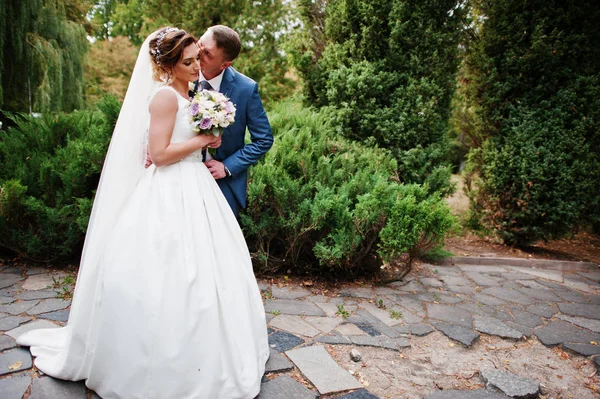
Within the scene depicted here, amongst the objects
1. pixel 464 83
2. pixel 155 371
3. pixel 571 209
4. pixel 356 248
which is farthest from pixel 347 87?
pixel 155 371

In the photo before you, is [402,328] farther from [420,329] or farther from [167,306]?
[167,306]

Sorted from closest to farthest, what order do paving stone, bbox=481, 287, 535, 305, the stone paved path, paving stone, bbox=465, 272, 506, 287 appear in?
the stone paved path, paving stone, bbox=481, 287, 535, 305, paving stone, bbox=465, 272, 506, 287

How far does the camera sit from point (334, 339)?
3.39m

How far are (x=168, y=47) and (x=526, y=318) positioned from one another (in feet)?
14.0

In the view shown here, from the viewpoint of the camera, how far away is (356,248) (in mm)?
4613

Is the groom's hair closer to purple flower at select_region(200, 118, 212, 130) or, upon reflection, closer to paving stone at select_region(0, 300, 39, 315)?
purple flower at select_region(200, 118, 212, 130)

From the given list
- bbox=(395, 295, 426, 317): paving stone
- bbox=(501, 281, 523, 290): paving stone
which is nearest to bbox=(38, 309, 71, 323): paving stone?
bbox=(395, 295, 426, 317): paving stone

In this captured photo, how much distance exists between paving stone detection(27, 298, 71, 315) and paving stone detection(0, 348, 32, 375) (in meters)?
0.69

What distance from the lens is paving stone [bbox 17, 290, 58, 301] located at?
378cm

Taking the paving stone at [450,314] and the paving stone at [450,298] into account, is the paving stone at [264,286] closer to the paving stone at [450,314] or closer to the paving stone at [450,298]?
the paving stone at [450,314]

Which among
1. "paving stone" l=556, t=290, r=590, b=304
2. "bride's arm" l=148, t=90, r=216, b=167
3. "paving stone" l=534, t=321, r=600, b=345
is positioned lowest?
"paving stone" l=534, t=321, r=600, b=345

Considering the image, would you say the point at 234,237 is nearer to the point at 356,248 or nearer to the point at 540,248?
the point at 356,248

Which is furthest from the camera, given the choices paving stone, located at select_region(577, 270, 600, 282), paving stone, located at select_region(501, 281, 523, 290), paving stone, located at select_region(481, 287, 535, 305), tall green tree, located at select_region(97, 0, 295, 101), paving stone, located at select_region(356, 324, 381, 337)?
tall green tree, located at select_region(97, 0, 295, 101)

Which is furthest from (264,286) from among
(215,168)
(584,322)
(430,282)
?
(584,322)
